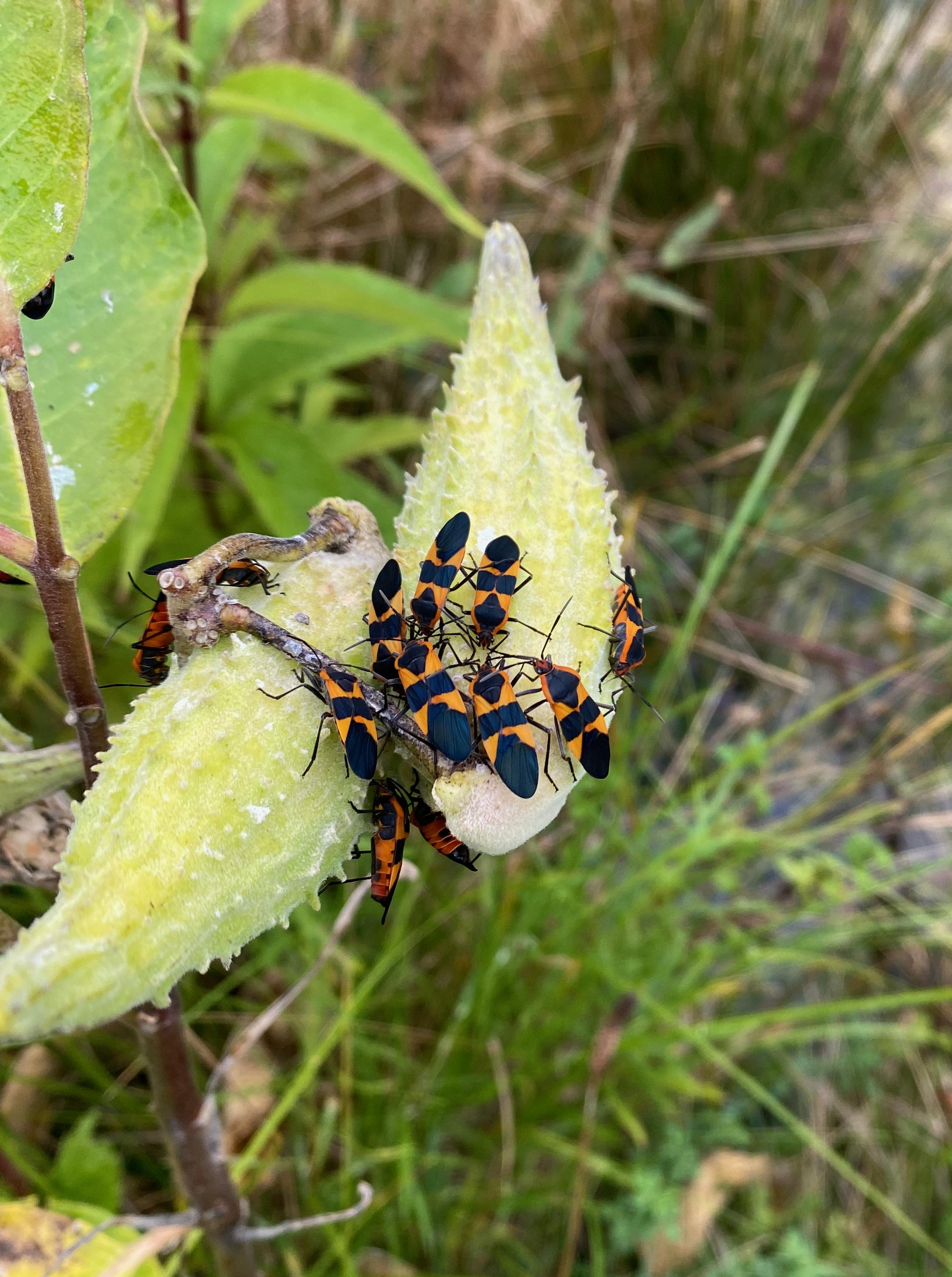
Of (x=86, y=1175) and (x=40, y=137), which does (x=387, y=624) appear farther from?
(x=86, y=1175)

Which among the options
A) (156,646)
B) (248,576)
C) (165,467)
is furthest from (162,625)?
(165,467)

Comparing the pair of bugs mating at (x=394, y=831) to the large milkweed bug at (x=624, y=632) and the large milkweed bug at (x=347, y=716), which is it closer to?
the large milkweed bug at (x=347, y=716)

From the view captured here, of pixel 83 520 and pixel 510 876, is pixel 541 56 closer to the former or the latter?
pixel 510 876

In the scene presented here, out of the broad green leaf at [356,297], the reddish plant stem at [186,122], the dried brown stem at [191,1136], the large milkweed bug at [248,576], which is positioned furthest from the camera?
the broad green leaf at [356,297]

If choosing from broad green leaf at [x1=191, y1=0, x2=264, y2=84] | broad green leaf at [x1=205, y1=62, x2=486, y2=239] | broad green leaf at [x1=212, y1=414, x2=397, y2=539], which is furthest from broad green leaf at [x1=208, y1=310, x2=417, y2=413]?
broad green leaf at [x1=191, y1=0, x2=264, y2=84]

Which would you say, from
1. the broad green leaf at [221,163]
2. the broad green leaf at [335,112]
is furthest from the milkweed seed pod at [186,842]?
the broad green leaf at [221,163]

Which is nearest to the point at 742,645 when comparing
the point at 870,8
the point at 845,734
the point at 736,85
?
the point at 845,734

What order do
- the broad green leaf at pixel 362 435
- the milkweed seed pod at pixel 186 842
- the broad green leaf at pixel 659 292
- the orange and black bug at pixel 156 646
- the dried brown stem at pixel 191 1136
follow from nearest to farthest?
the milkweed seed pod at pixel 186 842 < the orange and black bug at pixel 156 646 < the dried brown stem at pixel 191 1136 < the broad green leaf at pixel 362 435 < the broad green leaf at pixel 659 292

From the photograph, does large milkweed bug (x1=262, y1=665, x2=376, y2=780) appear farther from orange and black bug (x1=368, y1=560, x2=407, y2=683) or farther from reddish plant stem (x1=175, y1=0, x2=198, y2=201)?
reddish plant stem (x1=175, y1=0, x2=198, y2=201)
